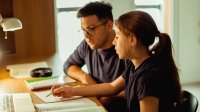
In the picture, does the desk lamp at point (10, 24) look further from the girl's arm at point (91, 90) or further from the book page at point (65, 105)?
the book page at point (65, 105)

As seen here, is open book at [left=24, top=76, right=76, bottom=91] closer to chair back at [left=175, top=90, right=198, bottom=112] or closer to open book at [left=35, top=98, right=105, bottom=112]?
open book at [left=35, top=98, right=105, bottom=112]

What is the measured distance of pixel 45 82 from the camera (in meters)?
1.88

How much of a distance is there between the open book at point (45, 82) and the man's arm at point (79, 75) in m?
0.05

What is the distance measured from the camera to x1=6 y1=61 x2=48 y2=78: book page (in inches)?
82.1

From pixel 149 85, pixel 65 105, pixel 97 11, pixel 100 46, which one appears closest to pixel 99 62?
pixel 100 46

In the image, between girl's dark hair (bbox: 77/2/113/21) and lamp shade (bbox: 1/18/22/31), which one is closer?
girl's dark hair (bbox: 77/2/113/21)

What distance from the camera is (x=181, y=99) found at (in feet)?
4.88

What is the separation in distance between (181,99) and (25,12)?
1523 mm

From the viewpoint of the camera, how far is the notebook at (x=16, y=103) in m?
1.47

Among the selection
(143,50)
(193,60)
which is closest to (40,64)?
(143,50)

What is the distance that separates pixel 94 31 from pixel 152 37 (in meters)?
0.49

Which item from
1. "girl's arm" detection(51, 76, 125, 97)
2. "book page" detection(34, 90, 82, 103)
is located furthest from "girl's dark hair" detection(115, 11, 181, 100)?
"book page" detection(34, 90, 82, 103)

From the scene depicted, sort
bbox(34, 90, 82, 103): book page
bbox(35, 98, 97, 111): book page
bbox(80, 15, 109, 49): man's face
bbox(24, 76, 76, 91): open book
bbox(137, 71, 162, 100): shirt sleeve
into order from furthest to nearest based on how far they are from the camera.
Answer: bbox(80, 15, 109, 49): man's face, bbox(24, 76, 76, 91): open book, bbox(34, 90, 82, 103): book page, bbox(35, 98, 97, 111): book page, bbox(137, 71, 162, 100): shirt sleeve

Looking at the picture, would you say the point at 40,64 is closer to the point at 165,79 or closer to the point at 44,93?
the point at 44,93
